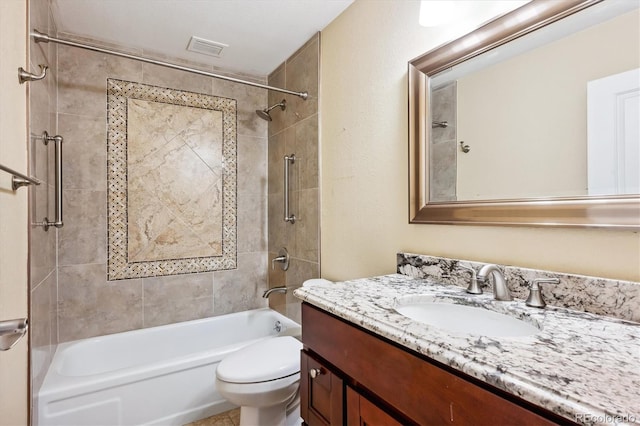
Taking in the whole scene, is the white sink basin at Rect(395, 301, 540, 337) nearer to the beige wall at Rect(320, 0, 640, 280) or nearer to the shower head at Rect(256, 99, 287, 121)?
the beige wall at Rect(320, 0, 640, 280)

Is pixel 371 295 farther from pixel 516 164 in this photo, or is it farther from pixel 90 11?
pixel 90 11

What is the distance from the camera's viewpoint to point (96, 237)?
214 centimetres

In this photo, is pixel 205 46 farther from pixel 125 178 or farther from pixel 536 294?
pixel 536 294

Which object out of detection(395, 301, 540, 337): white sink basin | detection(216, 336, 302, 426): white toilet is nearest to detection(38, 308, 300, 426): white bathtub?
detection(216, 336, 302, 426): white toilet

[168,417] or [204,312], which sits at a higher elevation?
[204,312]

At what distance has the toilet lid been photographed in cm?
149

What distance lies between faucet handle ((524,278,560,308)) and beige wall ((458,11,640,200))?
258mm

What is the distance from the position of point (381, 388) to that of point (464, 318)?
1.27ft

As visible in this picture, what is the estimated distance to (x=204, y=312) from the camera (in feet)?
8.20

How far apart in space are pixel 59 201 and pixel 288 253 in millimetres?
1437

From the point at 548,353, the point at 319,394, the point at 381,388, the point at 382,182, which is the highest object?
the point at 382,182

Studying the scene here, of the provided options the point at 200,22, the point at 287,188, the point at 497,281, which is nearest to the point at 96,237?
the point at 287,188

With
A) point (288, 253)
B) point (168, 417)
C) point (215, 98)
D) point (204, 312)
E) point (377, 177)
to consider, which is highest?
point (215, 98)

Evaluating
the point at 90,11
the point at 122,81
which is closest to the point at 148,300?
the point at 122,81
